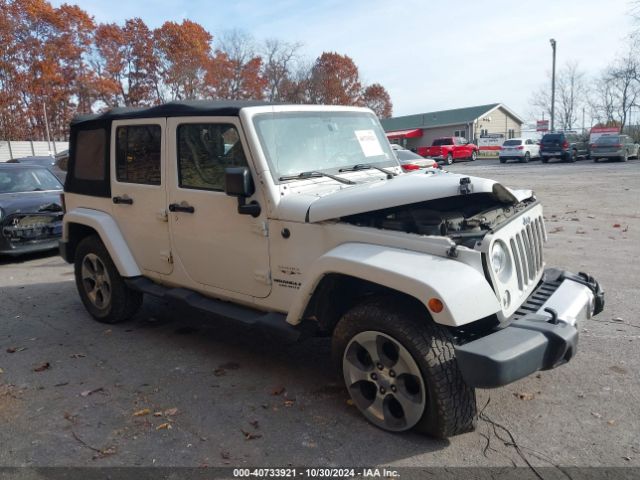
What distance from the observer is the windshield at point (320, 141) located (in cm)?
401

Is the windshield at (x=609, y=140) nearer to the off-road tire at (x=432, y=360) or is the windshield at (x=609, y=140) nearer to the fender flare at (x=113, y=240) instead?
the fender flare at (x=113, y=240)

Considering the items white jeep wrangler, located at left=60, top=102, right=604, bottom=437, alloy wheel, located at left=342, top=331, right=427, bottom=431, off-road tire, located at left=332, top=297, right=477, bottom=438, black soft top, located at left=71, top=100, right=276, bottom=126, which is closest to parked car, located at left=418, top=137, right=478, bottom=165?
black soft top, located at left=71, top=100, right=276, bottom=126

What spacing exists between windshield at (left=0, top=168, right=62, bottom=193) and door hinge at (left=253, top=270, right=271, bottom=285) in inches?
284

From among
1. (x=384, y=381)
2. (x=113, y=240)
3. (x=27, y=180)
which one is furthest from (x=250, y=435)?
(x=27, y=180)

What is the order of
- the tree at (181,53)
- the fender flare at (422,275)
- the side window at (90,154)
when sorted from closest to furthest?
the fender flare at (422,275)
the side window at (90,154)
the tree at (181,53)

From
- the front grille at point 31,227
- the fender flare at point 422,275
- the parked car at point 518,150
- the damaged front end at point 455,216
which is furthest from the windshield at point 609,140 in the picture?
the fender flare at point 422,275

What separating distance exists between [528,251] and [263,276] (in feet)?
6.01

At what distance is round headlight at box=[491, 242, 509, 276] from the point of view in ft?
10.5

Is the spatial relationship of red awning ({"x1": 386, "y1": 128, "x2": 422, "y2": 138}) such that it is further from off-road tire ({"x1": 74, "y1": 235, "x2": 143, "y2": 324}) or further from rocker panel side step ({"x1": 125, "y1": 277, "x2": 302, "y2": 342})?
rocker panel side step ({"x1": 125, "y1": 277, "x2": 302, "y2": 342})

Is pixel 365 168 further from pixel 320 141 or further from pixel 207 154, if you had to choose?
pixel 207 154

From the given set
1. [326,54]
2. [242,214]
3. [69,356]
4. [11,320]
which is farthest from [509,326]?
[326,54]

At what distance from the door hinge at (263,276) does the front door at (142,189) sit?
1.09m

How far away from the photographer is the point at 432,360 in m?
3.01

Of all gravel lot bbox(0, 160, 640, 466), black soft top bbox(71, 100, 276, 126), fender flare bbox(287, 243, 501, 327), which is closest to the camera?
fender flare bbox(287, 243, 501, 327)
